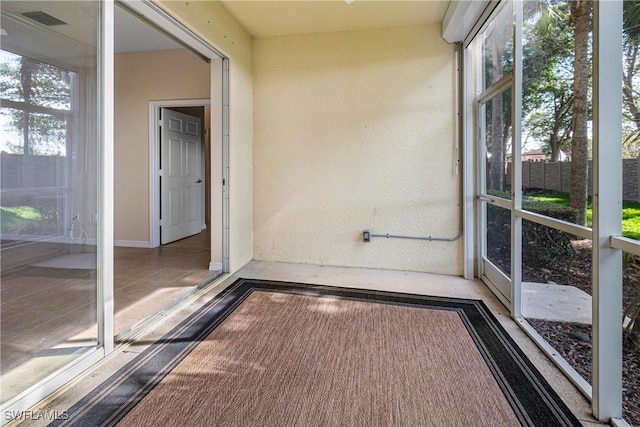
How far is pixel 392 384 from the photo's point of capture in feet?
5.43

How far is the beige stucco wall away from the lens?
3.50 metres

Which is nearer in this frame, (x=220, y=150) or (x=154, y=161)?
(x=220, y=150)

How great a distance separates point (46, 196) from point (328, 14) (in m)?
2.93

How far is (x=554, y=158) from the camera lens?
6.25 feet

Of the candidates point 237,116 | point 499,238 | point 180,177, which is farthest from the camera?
point 180,177

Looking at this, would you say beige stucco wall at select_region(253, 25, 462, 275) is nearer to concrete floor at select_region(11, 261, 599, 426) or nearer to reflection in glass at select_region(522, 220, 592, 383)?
concrete floor at select_region(11, 261, 599, 426)

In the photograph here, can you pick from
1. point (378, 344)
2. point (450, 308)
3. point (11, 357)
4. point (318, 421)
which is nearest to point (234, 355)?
point (318, 421)

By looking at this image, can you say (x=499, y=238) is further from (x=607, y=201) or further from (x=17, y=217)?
(x=17, y=217)

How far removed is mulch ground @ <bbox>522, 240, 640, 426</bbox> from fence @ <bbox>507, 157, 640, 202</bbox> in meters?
0.29

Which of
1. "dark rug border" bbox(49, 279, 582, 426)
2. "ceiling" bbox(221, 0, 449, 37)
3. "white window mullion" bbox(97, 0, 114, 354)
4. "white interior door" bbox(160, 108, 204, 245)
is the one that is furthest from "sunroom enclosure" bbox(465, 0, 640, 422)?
"white interior door" bbox(160, 108, 204, 245)

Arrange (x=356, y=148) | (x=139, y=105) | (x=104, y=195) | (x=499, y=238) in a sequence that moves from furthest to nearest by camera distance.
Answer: (x=139, y=105)
(x=356, y=148)
(x=499, y=238)
(x=104, y=195)

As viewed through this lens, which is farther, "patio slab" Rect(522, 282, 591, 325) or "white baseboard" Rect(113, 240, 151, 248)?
"white baseboard" Rect(113, 240, 151, 248)

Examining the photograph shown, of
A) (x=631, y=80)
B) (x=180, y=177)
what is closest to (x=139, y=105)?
(x=180, y=177)

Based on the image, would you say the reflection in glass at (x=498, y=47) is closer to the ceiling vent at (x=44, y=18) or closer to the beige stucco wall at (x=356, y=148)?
the beige stucco wall at (x=356, y=148)
